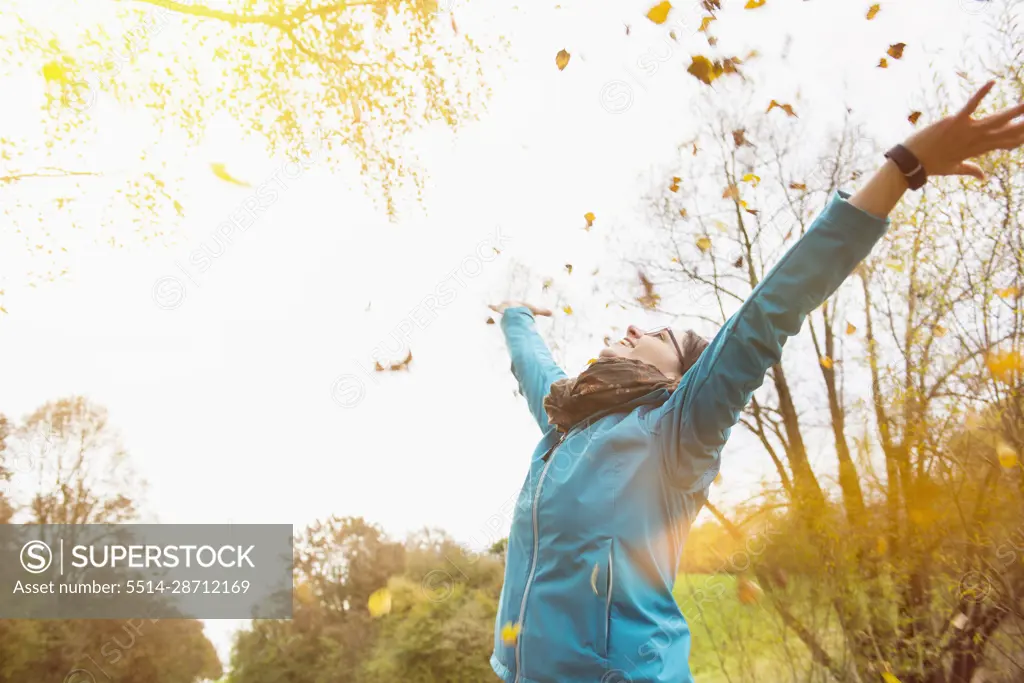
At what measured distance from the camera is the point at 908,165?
4.11 ft

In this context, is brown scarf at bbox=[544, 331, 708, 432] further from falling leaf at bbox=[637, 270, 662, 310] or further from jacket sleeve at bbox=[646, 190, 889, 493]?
falling leaf at bbox=[637, 270, 662, 310]

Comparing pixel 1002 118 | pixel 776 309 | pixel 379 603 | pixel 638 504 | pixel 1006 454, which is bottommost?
pixel 638 504

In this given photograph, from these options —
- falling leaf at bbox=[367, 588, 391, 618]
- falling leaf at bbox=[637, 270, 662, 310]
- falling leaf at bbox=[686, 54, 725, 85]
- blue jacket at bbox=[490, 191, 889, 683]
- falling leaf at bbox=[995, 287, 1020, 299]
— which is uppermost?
falling leaf at bbox=[686, 54, 725, 85]

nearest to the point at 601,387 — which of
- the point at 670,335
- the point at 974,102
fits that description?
the point at 670,335

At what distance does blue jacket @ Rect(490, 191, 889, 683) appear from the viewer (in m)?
1.33

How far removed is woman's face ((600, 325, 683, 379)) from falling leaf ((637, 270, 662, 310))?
5833 millimetres

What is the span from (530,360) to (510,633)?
3.61ft

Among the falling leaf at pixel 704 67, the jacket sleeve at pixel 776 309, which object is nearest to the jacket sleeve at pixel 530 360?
the jacket sleeve at pixel 776 309

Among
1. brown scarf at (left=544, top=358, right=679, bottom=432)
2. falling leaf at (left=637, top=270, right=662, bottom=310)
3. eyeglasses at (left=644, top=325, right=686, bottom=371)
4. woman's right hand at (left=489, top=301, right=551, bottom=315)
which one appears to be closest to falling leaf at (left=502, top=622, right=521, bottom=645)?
brown scarf at (left=544, top=358, right=679, bottom=432)

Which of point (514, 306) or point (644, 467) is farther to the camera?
point (514, 306)

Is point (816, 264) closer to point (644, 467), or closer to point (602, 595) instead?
point (644, 467)

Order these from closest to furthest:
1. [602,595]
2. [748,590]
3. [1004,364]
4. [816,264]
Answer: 1. [816,264]
2. [602,595]
3. [1004,364]
4. [748,590]

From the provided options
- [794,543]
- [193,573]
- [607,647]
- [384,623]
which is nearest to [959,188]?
[794,543]

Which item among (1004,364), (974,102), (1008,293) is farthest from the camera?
(1008,293)
